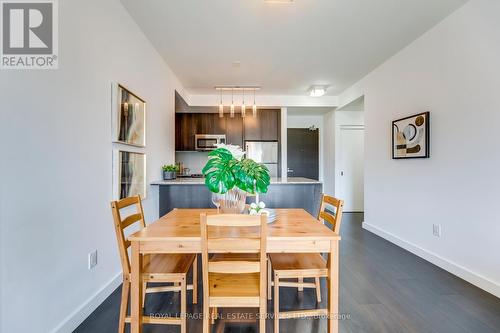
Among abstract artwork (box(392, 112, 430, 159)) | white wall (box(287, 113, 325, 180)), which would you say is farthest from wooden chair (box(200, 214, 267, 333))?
white wall (box(287, 113, 325, 180))

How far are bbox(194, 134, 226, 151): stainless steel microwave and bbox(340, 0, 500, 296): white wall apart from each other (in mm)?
3140

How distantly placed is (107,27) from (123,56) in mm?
297

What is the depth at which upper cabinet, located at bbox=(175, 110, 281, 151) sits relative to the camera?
5.35 m

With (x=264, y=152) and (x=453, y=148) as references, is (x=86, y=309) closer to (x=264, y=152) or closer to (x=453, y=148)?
(x=453, y=148)

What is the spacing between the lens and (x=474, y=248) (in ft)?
7.49

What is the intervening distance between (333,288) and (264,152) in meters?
4.01

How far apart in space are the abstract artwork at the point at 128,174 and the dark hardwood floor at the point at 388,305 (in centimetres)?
89

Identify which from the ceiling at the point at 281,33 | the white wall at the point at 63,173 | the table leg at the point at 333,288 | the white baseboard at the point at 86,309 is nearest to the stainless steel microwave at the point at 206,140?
the ceiling at the point at 281,33

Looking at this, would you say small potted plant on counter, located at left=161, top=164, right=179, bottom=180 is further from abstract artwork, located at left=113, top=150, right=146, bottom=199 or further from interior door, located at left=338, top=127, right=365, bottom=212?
interior door, located at left=338, top=127, right=365, bottom=212

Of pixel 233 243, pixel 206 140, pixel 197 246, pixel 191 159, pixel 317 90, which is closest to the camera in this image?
pixel 233 243

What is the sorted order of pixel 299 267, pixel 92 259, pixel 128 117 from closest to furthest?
pixel 299 267
pixel 92 259
pixel 128 117

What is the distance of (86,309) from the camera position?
1771mm

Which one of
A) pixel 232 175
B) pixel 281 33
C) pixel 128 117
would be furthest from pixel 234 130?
pixel 232 175

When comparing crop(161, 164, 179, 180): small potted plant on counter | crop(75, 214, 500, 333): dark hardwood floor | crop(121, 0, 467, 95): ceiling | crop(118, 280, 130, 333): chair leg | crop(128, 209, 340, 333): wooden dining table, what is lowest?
crop(75, 214, 500, 333): dark hardwood floor
